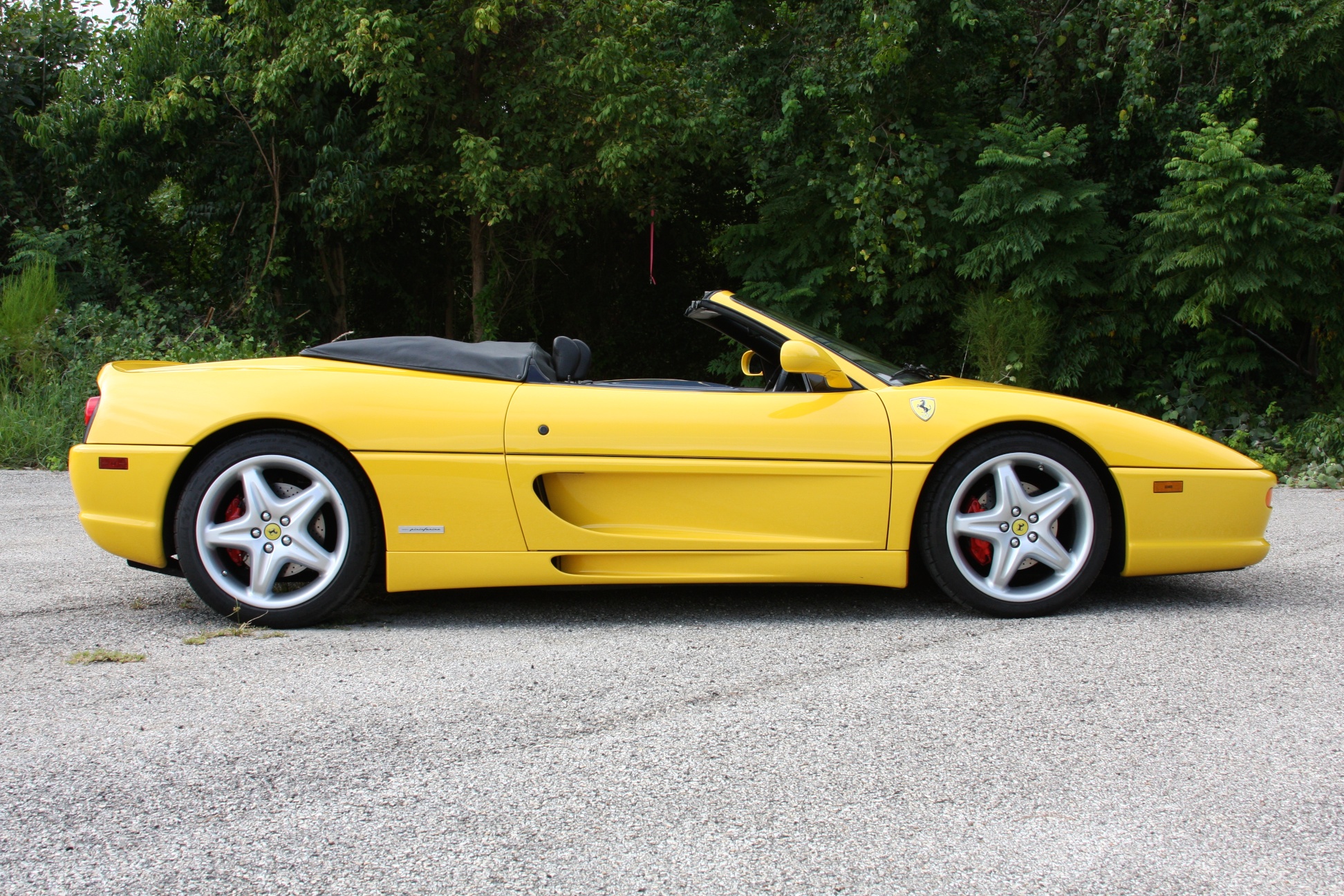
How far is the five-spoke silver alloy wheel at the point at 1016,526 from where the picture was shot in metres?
3.69

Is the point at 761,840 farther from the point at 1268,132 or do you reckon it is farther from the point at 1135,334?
the point at 1268,132

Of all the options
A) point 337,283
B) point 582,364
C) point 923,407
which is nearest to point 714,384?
point 582,364

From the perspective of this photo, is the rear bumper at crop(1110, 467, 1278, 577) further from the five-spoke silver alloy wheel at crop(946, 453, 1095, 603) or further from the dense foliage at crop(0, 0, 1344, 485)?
the dense foliage at crop(0, 0, 1344, 485)

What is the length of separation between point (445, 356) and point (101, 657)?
57.9 inches

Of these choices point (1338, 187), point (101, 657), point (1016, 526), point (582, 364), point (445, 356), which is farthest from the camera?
point (1338, 187)

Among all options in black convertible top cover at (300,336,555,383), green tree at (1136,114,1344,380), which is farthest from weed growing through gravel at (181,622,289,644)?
green tree at (1136,114,1344,380)

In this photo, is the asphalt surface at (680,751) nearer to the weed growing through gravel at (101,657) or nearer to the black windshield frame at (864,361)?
the weed growing through gravel at (101,657)

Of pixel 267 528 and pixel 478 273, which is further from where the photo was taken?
pixel 478 273

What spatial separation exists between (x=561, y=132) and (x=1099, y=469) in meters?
9.45

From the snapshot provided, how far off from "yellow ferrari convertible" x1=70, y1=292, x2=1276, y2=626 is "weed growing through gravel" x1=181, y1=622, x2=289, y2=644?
57mm

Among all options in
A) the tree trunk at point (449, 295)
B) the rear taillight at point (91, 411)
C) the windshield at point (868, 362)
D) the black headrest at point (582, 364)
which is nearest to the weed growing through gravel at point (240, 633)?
the rear taillight at point (91, 411)

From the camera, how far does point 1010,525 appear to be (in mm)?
3703

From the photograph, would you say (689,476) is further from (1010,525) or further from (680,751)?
(680,751)

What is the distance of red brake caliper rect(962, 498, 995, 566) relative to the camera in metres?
3.75
